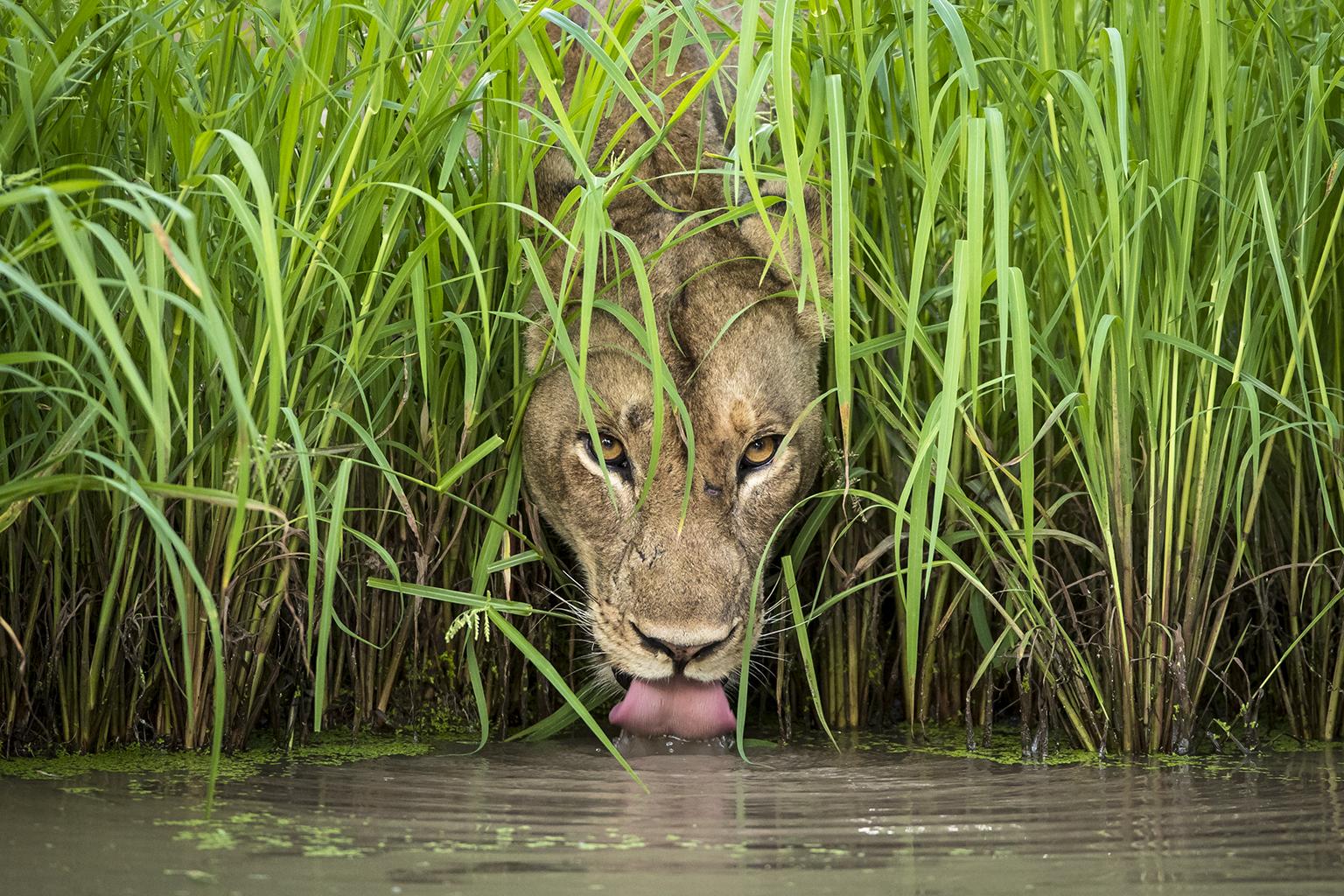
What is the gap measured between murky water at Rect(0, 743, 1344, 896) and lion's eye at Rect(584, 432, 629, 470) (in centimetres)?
88

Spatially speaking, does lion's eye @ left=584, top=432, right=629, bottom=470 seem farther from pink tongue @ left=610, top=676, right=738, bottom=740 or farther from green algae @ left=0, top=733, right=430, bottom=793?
green algae @ left=0, top=733, right=430, bottom=793

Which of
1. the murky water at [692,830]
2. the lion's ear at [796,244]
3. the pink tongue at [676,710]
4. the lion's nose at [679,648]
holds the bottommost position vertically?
the murky water at [692,830]

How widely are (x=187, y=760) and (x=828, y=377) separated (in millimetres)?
1895

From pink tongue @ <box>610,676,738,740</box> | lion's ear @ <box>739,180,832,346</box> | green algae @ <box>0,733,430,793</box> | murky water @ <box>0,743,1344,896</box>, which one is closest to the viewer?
murky water @ <box>0,743,1344,896</box>

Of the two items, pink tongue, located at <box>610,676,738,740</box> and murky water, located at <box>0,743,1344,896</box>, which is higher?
pink tongue, located at <box>610,676,738,740</box>

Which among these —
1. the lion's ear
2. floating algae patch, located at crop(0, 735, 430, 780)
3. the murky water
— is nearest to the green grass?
floating algae patch, located at crop(0, 735, 430, 780)

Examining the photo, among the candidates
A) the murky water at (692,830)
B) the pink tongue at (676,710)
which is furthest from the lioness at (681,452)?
the murky water at (692,830)

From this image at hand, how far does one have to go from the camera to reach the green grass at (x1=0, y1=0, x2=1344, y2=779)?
10.4ft

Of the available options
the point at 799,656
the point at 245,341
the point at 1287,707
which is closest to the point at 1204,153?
the point at 1287,707

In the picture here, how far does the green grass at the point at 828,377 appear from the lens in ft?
10.4

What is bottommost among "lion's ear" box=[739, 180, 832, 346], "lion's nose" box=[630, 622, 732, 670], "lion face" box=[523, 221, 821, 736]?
"lion's nose" box=[630, 622, 732, 670]

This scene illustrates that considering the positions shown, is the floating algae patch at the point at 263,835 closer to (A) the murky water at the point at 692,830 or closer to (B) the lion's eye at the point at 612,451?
(A) the murky water at the point at 692,830

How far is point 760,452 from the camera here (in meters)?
4.03

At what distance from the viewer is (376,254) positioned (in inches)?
148
